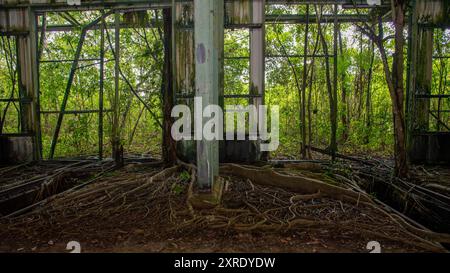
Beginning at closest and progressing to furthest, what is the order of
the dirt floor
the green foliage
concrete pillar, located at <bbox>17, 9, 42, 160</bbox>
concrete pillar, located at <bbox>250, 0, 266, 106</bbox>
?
the dirt floor
concrete pillar, located at <bbox>250, 0, 266, 106</bbox>
concrete pillar, located at <bbox>17, 9, 42, 160</bbox>
the green foliage

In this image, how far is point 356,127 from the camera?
9789 millimetres

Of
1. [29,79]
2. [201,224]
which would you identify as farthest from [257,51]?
[29,79]

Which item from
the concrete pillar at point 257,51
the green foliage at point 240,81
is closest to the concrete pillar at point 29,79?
the green foliage at point 240,81

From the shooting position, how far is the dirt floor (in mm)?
3221

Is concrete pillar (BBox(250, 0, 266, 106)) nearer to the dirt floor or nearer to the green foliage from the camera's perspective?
the green foliage

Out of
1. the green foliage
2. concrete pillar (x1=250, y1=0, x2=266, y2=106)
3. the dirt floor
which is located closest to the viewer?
the dirt floor

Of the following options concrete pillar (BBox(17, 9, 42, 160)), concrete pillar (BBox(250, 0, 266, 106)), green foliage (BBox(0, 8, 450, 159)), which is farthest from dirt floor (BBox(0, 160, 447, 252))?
concrete pillar (BBox(17, 9, 42, 160))

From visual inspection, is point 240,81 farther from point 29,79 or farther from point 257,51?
point 29,79

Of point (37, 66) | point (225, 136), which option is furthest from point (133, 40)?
point (225, 136)

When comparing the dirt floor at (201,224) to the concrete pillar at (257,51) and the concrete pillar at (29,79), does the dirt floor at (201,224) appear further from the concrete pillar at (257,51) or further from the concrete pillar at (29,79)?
the concrete pillar at (29,79)

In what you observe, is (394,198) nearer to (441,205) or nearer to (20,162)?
(441,205)

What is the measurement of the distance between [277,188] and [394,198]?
2.01m

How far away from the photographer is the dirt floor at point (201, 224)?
3221 mm
